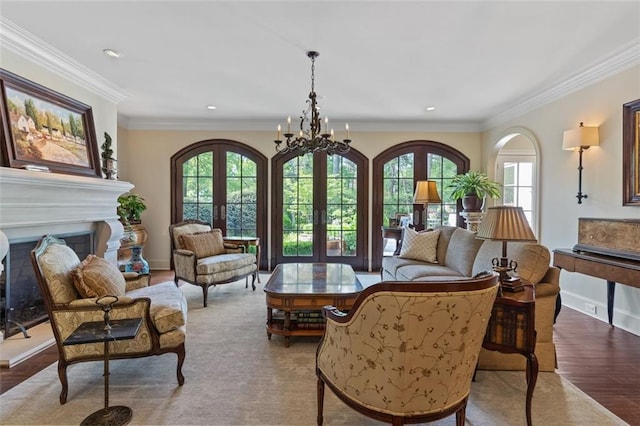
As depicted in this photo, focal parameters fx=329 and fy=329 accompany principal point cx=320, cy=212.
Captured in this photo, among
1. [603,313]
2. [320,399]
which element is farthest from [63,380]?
[603,313]

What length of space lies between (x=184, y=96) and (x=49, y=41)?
5.43ft

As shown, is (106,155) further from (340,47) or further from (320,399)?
(320,399)

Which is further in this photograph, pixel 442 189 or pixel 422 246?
pixel 442 189

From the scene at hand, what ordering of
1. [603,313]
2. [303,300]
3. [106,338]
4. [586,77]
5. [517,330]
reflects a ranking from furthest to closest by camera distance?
[586,77]
[603,313]
[303,300]
[517,330]
[106,338]

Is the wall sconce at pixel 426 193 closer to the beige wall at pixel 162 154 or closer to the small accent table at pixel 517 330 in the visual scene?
the beige wall at pixel 162 154

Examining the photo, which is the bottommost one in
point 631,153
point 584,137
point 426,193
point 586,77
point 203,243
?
point 203,243

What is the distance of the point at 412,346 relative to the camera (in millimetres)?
1377

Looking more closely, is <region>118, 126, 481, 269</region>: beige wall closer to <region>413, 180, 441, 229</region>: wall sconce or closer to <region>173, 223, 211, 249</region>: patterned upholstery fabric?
<region>413, 180, 441, 229</region>: wall sconce

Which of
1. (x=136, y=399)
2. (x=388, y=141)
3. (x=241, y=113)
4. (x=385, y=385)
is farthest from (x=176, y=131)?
(x=385, y=385)

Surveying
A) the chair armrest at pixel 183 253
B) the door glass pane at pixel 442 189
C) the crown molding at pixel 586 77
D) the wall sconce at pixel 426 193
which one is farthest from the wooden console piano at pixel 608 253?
the chair armrest at pixel 183 253

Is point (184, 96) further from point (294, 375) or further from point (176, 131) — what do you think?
point (294, 375)

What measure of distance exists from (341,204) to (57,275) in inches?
178

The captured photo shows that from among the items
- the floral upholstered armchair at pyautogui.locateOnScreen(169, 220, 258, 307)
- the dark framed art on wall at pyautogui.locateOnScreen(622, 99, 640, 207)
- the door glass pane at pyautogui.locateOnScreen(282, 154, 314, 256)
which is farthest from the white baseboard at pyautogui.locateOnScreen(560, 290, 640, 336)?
the floral upholstered armchair at pyautogui.locateOnScreen(169, 220, 258, 307)

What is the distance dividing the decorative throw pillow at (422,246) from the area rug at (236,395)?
1.85 meters
